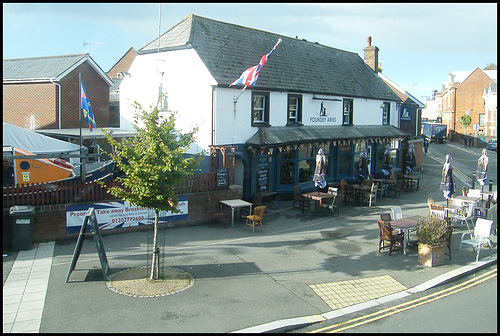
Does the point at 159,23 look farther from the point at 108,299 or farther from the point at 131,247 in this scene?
the point at 108,299

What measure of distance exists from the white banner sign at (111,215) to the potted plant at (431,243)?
779 centimetres

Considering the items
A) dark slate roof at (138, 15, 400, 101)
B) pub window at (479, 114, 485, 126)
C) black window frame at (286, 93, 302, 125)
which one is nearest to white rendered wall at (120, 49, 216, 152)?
dark slate roof at (138, 15, 400, 101)

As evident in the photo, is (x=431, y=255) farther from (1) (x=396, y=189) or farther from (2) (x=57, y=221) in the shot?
(1) (x=396, y=189)

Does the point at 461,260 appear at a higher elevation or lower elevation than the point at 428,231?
Answer: lower

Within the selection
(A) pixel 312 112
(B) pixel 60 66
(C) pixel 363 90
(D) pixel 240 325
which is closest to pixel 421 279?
(D) pixel 240 325

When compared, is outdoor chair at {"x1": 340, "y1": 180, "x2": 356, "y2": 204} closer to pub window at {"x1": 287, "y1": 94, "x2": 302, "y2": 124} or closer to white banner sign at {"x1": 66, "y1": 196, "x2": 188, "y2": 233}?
pub window at {"x1": 287, "y1": 94, "x2": 302, "y2": 124}

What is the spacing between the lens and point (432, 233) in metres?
11.5

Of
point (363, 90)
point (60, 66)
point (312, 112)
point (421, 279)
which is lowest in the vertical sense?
point (421, 279)

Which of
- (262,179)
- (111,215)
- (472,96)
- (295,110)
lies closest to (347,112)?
(295,110)

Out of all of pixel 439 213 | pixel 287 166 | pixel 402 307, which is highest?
pixel 287 166

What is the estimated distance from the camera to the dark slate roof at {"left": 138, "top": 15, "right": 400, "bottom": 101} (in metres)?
18.5

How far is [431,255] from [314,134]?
35.4 ft

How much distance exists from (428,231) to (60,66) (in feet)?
90.3

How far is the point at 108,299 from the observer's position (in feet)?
28.4
